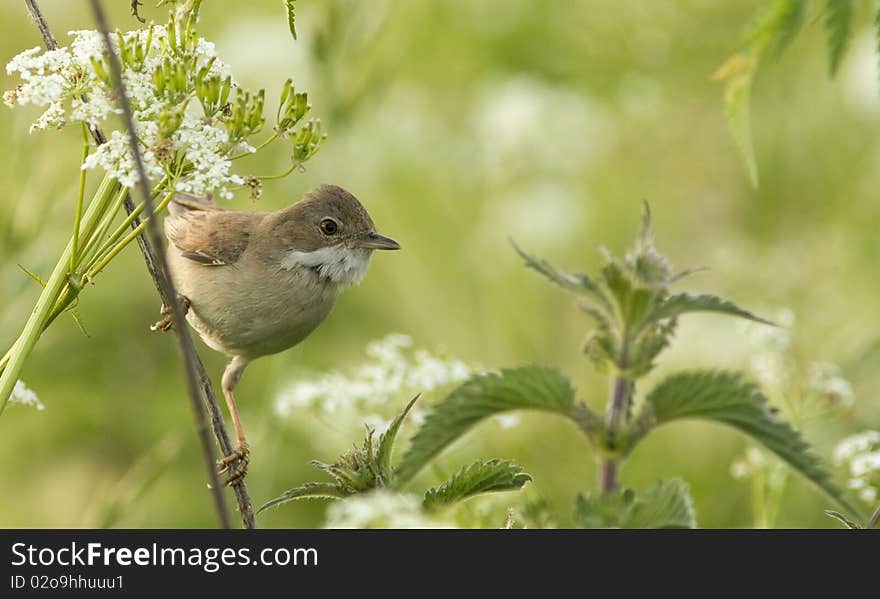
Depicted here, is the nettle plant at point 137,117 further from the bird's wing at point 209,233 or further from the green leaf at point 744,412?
the bird's wing at point 209,233

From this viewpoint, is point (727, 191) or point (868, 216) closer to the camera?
point (868, 216)

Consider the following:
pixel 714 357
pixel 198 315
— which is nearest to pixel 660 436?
pixel 714 357

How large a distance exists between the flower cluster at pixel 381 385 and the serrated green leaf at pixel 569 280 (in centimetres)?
169

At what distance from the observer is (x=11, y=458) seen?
558 centimetres

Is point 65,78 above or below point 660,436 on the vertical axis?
below

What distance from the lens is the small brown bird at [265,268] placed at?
3.19m

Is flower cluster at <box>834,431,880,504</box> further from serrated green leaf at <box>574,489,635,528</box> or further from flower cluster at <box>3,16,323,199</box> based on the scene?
flower cluster at <box>3,16,323,199</box>

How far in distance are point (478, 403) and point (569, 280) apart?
0.22m

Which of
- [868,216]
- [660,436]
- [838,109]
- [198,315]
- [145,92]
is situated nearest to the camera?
[145,92]

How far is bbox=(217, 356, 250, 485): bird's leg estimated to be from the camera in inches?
115
